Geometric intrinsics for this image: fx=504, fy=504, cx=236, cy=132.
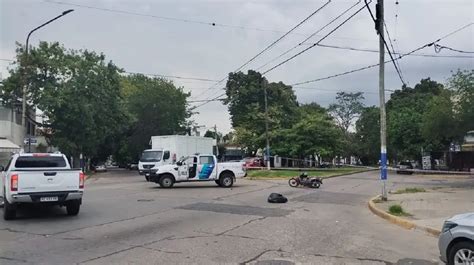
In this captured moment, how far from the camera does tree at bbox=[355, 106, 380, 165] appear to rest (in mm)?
78463

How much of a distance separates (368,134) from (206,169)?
6109cm

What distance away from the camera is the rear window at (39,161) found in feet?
48.6

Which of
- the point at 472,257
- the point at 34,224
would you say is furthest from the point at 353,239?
the point at 34,224

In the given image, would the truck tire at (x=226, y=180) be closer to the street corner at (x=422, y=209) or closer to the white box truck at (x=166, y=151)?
the street corner at (x=422, y=209)

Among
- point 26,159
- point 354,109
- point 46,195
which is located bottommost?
point 46,195

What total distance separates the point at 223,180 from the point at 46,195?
48.4 ft

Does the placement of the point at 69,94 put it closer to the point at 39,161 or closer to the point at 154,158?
the point at 154,158

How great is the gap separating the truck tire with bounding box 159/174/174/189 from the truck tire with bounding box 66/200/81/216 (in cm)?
1229

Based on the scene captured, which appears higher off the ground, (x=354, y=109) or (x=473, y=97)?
(x=354, y=109)

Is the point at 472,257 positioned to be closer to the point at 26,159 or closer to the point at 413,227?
the point at 413,227

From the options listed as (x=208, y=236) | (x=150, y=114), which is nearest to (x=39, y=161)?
(x=208, y=236)

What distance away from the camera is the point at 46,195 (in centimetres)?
1363

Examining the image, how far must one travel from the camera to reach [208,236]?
36.0ft

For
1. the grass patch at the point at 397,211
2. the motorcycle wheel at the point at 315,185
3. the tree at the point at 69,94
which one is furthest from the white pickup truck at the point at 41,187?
A: the tree at the point at 69,94
